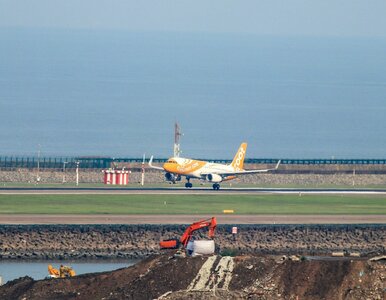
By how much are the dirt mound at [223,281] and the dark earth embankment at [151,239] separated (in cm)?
1808

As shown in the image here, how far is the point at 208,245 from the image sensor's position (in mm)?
69000

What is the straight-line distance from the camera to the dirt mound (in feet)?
198

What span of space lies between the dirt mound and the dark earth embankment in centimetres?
1808

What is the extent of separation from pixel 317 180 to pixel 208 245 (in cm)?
6595

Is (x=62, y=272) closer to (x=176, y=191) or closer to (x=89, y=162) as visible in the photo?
(x=176, y=191)

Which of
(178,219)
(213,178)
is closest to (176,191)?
(213,178)

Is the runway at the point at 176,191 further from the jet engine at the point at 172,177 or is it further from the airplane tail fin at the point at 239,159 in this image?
the airplane tail fin at the point at 239,159

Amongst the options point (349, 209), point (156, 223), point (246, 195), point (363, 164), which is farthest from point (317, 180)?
point (156, 223)

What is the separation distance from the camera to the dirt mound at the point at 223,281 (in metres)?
60.4

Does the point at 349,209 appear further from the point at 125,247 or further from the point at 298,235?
the point at 125,247

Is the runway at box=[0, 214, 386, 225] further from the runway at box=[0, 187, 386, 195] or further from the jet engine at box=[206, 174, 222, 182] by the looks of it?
the jet engine at box=[206, 174, 222, 182]

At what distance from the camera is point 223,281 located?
62344mm

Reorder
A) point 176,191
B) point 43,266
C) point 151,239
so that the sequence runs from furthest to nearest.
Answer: point 176,191 < point 151,239 < point 43,266

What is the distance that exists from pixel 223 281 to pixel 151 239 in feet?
82.0
